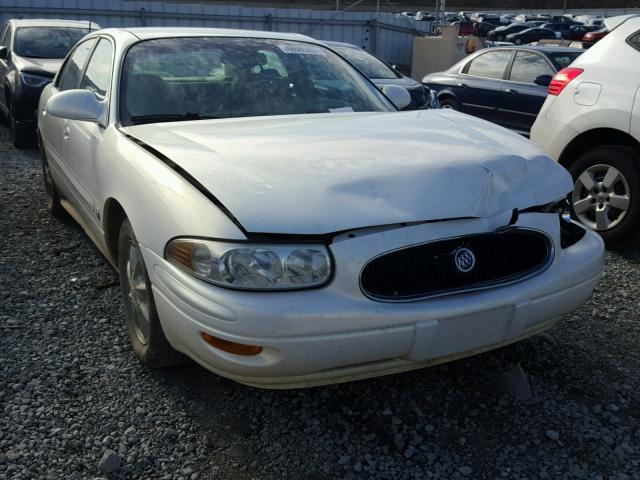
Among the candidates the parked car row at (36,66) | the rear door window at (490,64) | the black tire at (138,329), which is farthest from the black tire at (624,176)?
the rear door window at (490,64)

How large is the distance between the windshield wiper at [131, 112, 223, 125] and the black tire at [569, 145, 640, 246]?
2.65 meters

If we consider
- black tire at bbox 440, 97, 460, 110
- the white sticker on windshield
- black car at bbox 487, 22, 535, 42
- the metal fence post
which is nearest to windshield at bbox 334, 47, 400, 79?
A: black tire at bbox 440, 97, 460, 110

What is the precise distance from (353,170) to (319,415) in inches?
40.1

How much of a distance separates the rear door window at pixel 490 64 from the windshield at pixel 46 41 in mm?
5732

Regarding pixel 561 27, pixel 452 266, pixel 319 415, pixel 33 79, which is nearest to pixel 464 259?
pixel 452 266

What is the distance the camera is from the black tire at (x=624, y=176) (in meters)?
4.39

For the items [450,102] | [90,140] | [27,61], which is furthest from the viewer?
[450,102]

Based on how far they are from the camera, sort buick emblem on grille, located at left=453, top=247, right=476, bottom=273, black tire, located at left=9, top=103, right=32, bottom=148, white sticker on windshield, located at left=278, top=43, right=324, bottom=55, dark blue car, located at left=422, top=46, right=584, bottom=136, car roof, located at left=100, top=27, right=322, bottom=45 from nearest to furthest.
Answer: buick emblem on grille, located at left=453, top=247, right=476, bottom=273 → car roof, located at left=100, top=27, right=322, bottom=45 → white sticker on windshield, located at left=278, top=43, right=324, bottom=55 → black tire, located at left=9, top=103, right=32, bottom=148 → dark blue car, located at left=422, top=46, right=584, bottom=136

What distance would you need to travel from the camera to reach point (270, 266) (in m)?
2.16

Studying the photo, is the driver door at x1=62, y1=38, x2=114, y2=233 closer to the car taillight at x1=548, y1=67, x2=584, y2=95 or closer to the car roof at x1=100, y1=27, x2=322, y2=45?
the car roof at x1=100, y1=27, x2=322, y2=45

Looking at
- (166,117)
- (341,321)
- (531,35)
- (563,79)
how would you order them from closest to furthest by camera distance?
(341,321), (166,117), (563,79), (531,35)

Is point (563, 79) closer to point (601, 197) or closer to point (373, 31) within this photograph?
point (601, 197)

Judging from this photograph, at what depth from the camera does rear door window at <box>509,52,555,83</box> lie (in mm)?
8594

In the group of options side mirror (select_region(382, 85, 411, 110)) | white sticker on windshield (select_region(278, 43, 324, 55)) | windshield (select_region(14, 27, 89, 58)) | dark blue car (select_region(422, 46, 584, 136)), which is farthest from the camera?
windshield (select_region(14, 27, 89, 58))
